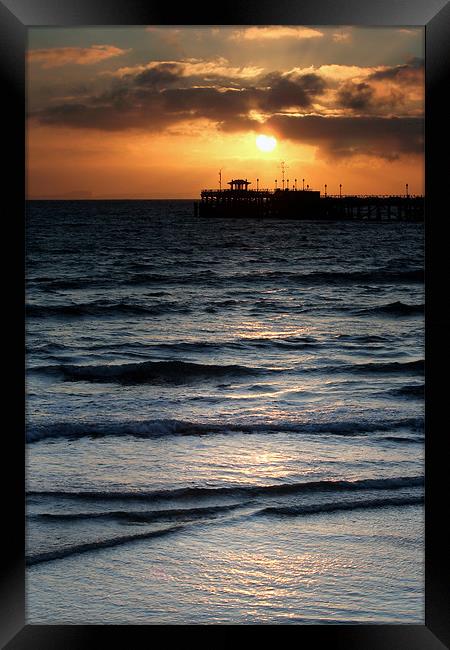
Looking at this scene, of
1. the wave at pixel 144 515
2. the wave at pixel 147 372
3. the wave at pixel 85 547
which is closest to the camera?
the wave at pixel 85 547

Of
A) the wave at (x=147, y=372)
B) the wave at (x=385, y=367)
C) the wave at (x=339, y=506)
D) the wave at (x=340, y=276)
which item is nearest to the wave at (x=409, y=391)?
the wave at (x=385, y=367)

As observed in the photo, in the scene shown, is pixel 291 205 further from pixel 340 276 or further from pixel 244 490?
pixel 244 490

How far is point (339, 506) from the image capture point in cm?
384

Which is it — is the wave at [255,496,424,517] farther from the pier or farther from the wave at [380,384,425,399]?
the pier

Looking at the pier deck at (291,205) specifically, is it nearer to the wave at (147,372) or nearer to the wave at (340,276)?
the wave at (340,276)

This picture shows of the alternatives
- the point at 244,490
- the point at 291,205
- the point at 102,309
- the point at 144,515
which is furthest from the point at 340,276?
the point at 144,515

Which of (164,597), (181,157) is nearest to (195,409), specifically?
(164,597)

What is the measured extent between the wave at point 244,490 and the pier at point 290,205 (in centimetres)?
2600

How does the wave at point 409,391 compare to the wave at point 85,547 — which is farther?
the wave at point 409,391

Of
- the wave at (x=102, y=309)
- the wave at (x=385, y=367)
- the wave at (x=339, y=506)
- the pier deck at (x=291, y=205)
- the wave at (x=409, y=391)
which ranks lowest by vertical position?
the wave at (x=409, y=391)

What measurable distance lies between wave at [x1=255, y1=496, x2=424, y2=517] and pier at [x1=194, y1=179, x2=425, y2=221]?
2633 cm

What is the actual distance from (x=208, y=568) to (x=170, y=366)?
25.8 feet
